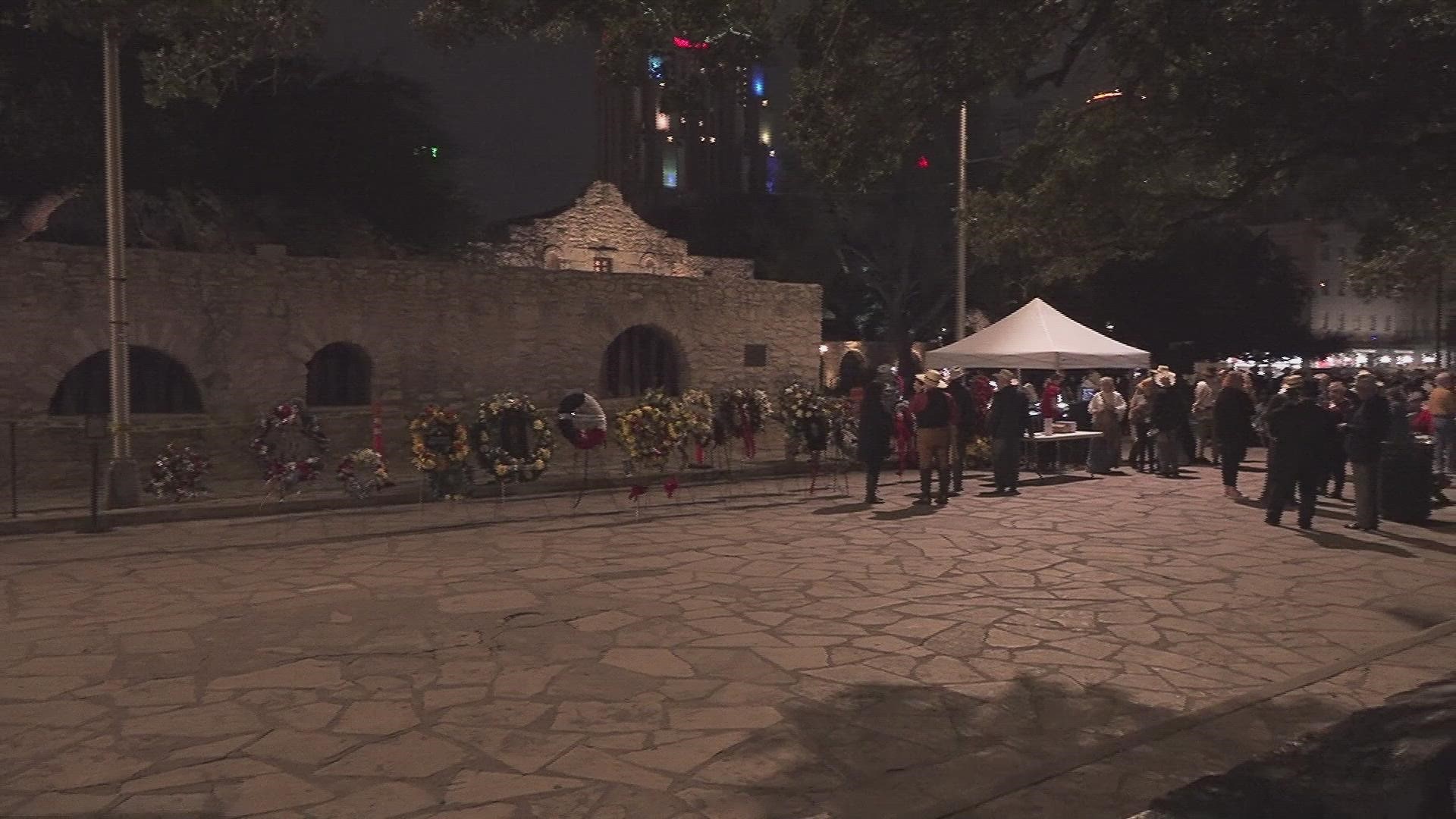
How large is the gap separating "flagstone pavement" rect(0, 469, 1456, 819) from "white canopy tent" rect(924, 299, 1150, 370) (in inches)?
193

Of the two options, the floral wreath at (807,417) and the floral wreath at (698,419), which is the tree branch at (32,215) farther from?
the floral wreath at (807,417)

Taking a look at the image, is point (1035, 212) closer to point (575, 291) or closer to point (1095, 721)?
point (1095, 721)

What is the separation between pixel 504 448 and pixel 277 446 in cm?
287

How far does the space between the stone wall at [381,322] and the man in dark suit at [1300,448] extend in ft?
36.1

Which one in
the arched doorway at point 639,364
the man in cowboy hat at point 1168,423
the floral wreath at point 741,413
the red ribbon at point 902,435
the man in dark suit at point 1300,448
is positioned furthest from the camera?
the arched doorway at point 639,364

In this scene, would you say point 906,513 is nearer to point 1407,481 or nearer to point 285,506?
point 1407,481

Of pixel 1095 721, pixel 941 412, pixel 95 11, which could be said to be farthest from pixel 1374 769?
pixel 941 412

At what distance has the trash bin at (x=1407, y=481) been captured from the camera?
1156cm

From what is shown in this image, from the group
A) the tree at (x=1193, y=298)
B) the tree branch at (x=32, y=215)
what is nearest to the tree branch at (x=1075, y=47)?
the tree branch at (x=32, y=215)

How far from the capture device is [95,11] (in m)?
6.45

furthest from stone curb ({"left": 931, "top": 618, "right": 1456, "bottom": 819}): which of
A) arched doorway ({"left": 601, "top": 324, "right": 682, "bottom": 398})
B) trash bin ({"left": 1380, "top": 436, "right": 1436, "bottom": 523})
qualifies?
arched doorway ({"left": 601, "top": 324, "right": 682, "bottom": 398})

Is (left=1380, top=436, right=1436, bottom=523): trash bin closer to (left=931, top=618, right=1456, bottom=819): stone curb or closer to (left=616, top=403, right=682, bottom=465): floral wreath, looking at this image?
(left=931, top=618, right=1456, bottom=819): stone curb

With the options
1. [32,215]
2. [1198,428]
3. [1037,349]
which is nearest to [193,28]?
[1037,349]

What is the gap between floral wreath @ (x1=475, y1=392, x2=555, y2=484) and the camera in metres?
13.1
